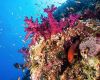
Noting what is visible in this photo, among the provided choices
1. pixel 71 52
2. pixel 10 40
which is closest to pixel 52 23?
pixel 71 52

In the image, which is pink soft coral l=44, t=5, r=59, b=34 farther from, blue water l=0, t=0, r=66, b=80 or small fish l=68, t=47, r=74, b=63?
blue water l=0, t=0, r=66, b=80

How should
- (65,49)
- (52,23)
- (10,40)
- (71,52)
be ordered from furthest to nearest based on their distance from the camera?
(10,40) → (52,23) → (65,49) → (71,52)

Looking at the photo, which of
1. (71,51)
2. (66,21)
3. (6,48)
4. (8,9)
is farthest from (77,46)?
(8,9)

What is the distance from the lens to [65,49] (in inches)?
189

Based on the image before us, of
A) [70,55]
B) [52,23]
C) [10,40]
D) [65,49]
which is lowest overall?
[70,55]

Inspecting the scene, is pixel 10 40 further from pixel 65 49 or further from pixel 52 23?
pixel 65 49

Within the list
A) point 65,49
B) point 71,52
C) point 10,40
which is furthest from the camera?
point 10,40

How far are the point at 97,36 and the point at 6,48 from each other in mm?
74353

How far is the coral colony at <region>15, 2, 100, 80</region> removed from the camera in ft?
12.8

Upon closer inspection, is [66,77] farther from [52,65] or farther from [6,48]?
[6,48]

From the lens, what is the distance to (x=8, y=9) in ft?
296

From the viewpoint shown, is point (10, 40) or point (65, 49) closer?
point (65, 49)

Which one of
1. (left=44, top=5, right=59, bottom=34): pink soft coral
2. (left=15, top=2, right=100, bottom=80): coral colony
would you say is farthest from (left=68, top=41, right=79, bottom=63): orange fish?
(left=44, top=5, right=59, bottom=34): pink soft coral

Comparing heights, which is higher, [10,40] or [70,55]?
[10,40]
